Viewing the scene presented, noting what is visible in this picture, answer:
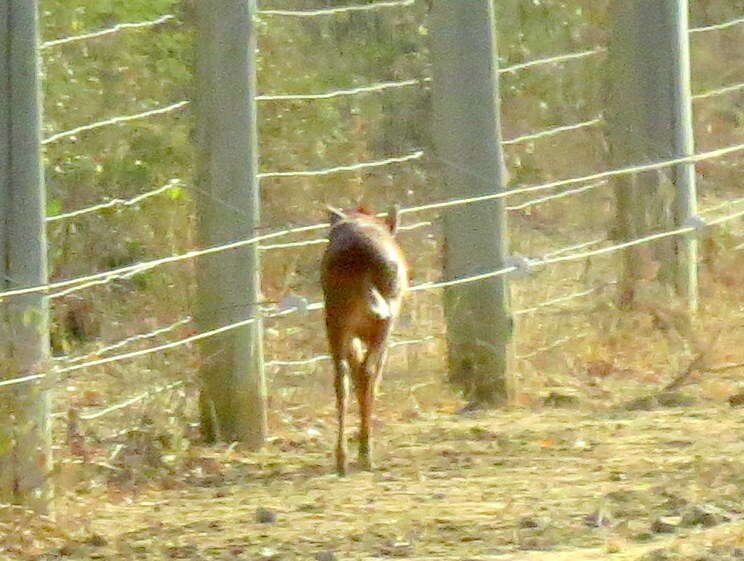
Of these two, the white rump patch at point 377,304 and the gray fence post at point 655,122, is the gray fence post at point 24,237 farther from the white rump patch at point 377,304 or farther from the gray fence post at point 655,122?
the gray fence post at point 655,122

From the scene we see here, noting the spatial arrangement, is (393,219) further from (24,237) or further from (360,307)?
(24,237)

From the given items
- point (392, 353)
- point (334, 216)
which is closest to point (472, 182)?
point (334, 216)

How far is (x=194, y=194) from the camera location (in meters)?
7.26

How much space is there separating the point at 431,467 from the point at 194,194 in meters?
1.28

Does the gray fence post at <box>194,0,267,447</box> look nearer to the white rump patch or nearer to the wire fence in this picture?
the wire fence

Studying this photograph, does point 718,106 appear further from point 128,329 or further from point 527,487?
point 527,487

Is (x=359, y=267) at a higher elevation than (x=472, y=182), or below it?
below

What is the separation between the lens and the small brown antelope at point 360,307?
6996mm

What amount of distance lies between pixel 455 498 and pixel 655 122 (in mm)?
3577

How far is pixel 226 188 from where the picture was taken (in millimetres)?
7152

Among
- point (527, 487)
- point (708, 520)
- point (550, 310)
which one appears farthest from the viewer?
point (550, 310)

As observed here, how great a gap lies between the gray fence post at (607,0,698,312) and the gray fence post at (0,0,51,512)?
4.04m

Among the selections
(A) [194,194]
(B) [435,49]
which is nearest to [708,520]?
(A) [194,194]

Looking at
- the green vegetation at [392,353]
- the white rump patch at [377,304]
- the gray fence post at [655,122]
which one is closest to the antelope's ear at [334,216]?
the white rump patch at [377,304]
